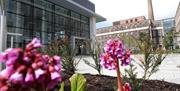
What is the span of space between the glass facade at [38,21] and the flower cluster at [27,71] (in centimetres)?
1821

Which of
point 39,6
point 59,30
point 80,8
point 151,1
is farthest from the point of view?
point 151,1

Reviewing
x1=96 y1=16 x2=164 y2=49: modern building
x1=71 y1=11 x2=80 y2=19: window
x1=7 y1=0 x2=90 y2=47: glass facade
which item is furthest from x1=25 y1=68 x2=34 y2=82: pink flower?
x1=96 y1=16 x2=164 y2=49: modern building

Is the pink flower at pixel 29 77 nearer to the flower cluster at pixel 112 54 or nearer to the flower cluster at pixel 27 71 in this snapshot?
the flower cluster at pixel 27 71

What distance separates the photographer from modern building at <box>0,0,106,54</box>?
24.0m

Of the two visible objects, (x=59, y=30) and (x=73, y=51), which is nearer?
(x=73, y=51)

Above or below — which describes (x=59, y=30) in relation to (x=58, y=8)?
below

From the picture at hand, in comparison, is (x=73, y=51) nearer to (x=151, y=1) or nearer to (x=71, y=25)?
(x=71, y=25)

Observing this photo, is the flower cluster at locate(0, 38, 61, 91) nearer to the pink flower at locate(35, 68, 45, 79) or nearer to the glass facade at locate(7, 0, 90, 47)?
the pink flower at locate(35, 68, 45, 79)

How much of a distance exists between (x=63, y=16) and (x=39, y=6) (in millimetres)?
6038

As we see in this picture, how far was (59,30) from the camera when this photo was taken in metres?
32.5

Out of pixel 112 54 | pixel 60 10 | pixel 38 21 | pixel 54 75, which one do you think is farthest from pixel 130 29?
pixel 54 75

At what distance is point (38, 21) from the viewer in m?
28.3

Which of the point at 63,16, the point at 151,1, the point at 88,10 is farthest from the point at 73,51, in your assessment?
the point at 151,1

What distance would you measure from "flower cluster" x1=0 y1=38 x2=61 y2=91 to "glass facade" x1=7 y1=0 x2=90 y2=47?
59.7 ft
